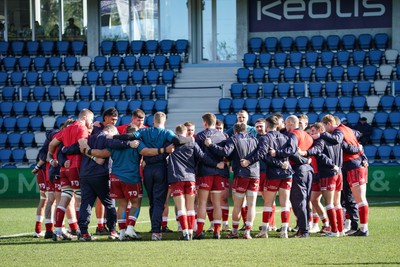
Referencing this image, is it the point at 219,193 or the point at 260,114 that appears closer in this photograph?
the point at 219,193

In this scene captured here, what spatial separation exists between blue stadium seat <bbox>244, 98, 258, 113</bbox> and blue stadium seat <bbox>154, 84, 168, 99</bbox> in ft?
10.2

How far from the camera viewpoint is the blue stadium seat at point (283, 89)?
31516 mm

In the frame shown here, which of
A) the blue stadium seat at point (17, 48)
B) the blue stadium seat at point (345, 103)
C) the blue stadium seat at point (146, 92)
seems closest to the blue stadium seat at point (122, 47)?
the blue stadium seat at point (146, 92)

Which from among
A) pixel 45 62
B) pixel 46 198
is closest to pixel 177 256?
pixel 46 198

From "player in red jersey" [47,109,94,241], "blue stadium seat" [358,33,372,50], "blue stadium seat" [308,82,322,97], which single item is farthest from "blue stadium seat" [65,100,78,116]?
"player in red jersey" [47,109,94,241]

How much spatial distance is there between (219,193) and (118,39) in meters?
21.7

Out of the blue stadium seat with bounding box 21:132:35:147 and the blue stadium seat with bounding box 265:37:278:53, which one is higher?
the blue stadium seat with bounding box 265:37:278:53

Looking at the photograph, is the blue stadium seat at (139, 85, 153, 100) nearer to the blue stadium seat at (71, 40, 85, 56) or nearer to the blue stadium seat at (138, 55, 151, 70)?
the blue stadium seat at (138, 55, 151, 70)

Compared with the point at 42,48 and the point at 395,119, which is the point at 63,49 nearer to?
the point at 42,48

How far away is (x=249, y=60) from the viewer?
33.2m

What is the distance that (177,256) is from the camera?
42.0 ft

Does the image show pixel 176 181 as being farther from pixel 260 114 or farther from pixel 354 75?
pixel 354 75

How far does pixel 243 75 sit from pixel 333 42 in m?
3.52

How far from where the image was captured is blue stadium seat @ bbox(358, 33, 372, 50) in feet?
108
